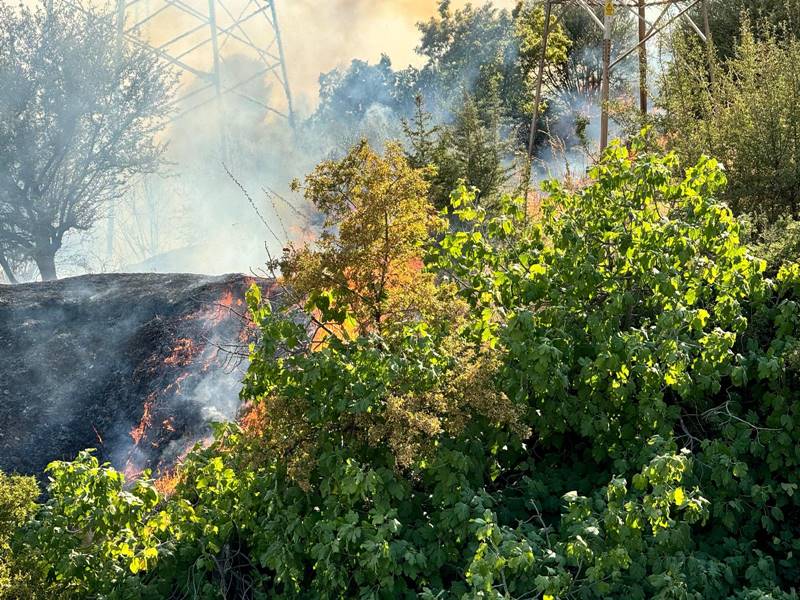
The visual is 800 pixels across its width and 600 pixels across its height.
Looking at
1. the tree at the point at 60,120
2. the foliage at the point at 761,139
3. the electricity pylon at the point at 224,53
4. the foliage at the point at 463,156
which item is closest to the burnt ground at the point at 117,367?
the foliage at the point at 463,156

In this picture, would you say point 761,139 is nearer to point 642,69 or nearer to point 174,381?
point 642,69

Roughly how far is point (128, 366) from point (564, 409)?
19.9ft

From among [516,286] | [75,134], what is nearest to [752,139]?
[516,286]

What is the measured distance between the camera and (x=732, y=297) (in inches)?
190

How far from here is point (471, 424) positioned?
4.84 metres

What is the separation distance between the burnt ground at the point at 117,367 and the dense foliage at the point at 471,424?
2867 millimetres

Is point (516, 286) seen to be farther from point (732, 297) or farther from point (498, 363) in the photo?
point (732, 297)

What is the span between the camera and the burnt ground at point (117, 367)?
8.48m

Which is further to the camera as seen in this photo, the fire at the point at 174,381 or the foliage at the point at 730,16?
the foliage at the point at 730,16

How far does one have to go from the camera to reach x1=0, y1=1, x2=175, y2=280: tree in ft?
48.2

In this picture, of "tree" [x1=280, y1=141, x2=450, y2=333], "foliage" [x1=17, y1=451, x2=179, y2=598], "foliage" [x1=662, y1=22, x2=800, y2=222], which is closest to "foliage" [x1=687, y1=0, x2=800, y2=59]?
"foliage" [x1=662, y1=22, x2=800, y2=222]

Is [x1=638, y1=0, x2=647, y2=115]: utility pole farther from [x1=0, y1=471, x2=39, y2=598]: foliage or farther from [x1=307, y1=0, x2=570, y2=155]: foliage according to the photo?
[x1=0, y1=471, x2=39, y2=598]: foliage

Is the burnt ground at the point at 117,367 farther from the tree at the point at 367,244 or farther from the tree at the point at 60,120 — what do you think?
the tree at the point at 60,120

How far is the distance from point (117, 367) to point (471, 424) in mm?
5884
